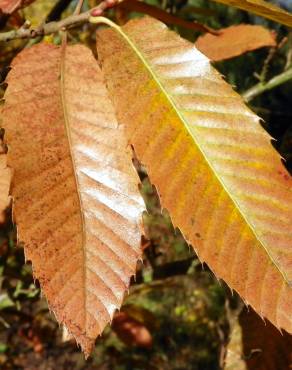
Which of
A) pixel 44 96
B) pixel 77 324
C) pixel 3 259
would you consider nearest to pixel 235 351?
pixel 77 324

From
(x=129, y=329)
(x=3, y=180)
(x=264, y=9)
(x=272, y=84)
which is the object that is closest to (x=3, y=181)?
(x=3, y=180)

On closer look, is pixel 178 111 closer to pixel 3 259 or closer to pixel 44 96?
pixel 44 96

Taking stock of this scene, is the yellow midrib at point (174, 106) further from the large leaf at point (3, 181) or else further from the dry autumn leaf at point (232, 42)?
the dry autumn leaf at point (232, 42)

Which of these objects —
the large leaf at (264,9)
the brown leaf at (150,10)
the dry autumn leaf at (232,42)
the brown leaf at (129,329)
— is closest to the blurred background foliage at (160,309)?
the brown leaf at (129,329)

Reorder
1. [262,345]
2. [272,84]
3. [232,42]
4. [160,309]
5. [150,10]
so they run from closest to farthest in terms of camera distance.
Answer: [150,10] < [262,345] < [232,42] < [272,84] < [160,309]

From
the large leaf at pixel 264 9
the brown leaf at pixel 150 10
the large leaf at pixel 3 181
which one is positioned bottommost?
the large leaf at pixel 3 181

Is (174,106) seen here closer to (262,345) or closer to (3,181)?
(3,181)
